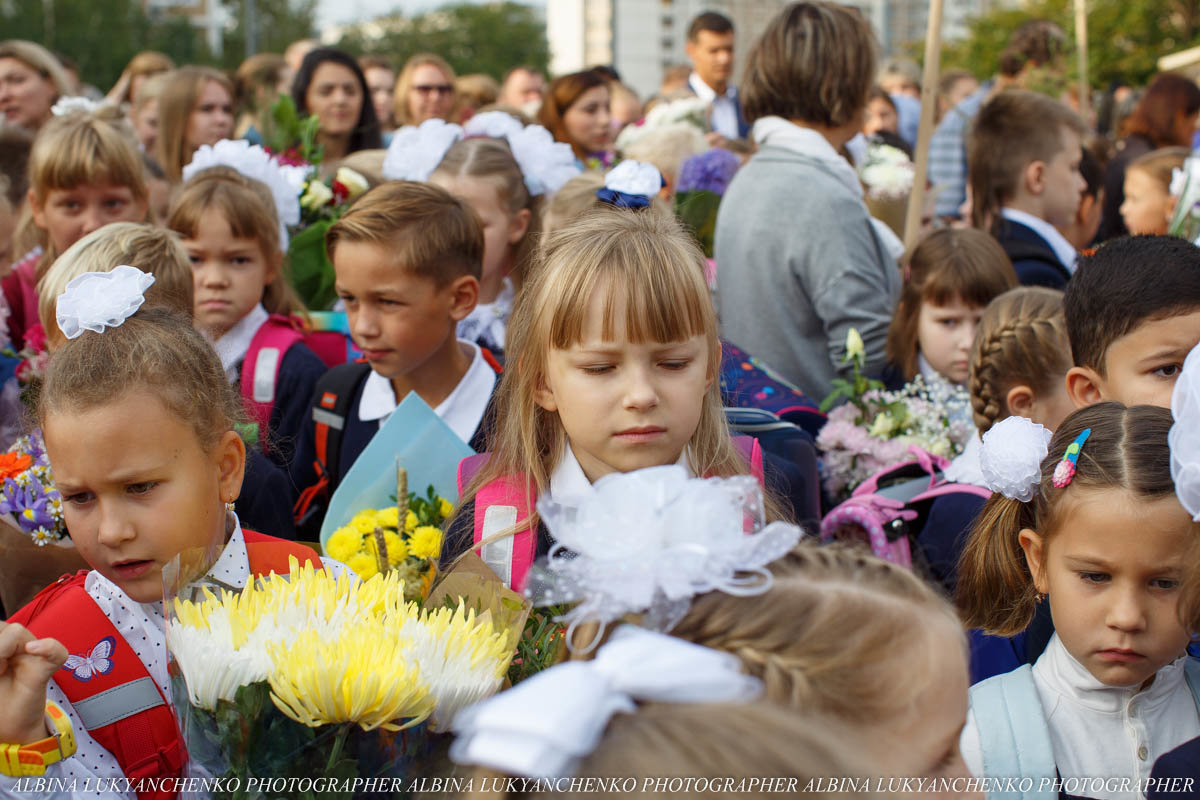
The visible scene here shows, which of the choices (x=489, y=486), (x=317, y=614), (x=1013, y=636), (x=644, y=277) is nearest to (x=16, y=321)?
(x=489, y=486)

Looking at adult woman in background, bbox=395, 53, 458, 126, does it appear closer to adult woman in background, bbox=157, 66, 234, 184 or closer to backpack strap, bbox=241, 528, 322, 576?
adult woman in background, bbox=157, 66, 234, 184

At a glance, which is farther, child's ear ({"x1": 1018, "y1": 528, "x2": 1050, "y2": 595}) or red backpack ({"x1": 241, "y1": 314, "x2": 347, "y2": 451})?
red backpack ({"x1": 241, "y1": 314, "x2": 347, "y2": 451})

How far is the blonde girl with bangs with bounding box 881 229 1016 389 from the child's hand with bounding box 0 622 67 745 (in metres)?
3.20

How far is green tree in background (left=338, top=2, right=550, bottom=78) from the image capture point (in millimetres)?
66688

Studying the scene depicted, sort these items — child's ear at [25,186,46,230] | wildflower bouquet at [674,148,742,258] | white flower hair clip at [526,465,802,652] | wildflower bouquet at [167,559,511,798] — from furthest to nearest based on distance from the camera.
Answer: wildflower bouquet at [674,148,742,258] < child's ear at [25,186,46,230] < wildflower bouquet at [167,559,511,798] < white flower hair clip at [526,465,802,652]

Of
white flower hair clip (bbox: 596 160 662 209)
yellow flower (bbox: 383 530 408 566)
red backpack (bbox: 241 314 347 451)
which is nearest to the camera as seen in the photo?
yellow flower (bbox: 383 530 408 566)

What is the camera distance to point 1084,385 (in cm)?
302

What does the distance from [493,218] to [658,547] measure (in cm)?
363

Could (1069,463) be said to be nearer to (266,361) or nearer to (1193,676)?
(1193,676)

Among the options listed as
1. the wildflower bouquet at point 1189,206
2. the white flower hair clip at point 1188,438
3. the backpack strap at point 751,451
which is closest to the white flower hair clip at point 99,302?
the backpack strap at point 751,451

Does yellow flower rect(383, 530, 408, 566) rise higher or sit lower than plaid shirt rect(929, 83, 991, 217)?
lower

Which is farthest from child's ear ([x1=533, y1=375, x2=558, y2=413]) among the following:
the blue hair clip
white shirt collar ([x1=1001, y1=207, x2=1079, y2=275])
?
white shirt collar ([x1=1001, y1=207, x2=1079, y2=275])

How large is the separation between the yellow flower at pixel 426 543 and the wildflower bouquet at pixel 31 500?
931 mm

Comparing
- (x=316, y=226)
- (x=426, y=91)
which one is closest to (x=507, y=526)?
(x=316, y=226)
